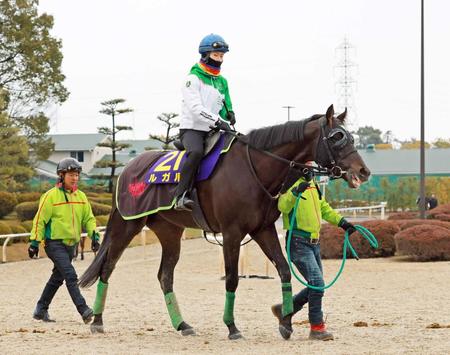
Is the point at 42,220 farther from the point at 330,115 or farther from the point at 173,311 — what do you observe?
the point at 330,115

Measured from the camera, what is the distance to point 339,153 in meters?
7.27

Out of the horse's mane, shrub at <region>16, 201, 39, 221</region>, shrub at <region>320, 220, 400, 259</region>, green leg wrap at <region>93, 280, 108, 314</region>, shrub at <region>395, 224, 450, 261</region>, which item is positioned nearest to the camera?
the horse's mane

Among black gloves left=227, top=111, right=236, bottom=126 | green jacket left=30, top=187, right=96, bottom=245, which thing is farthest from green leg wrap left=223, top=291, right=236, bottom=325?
green jacket left=30, top=187, right=96, bottom=245

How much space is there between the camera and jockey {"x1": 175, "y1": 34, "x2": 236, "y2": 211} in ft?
25.9

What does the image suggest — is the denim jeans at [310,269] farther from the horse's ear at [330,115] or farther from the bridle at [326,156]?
the horse's ear at [330,115]

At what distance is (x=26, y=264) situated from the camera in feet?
63.9

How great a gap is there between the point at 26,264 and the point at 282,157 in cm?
1290

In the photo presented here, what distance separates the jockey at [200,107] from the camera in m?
7.89

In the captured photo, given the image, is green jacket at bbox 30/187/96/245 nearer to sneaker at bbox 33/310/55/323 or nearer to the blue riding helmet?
sneaker at bbox 33/310/55/323

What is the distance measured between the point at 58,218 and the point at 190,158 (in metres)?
2.10

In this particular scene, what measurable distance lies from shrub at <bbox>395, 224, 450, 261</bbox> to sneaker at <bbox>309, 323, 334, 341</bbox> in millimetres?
10870

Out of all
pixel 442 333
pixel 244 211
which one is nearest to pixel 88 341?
pixel 244 211

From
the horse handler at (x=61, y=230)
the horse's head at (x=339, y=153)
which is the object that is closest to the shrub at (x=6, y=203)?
the horse handler at (x=61, y=230)

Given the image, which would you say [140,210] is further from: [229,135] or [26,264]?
[26,264]
